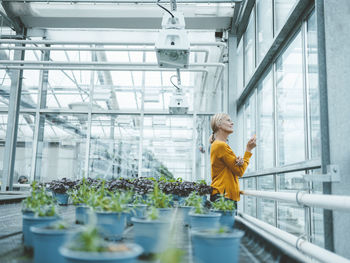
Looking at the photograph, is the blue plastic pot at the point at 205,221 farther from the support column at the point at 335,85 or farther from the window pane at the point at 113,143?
the window pane at the point at 113,143

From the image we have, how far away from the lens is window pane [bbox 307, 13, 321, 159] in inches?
113

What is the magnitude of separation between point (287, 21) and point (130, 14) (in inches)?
155

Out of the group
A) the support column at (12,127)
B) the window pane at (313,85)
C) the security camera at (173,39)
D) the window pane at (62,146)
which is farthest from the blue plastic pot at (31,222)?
the window pane at (62,146)

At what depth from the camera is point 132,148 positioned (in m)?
7.82

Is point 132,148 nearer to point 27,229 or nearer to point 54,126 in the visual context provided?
point 54,126

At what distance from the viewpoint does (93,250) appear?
2.09ft

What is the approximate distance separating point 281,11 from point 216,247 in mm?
3633

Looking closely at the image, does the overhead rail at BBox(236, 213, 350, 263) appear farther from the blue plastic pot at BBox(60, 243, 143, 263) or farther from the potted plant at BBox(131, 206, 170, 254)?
the blue plastic pot at BBox(60, 243, 143, 263)

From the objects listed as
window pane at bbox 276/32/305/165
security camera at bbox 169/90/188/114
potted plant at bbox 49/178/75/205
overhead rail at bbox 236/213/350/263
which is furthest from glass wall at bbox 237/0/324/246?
potted plant at bbox 49/178/75/205

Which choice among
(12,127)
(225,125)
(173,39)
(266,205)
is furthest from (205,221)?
(12,127)

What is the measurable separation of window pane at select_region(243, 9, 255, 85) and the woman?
9.87 feet

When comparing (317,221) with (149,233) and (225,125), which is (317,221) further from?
(149,233)

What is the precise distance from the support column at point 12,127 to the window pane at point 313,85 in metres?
6.04

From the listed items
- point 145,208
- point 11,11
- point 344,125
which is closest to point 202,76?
point 11,11
